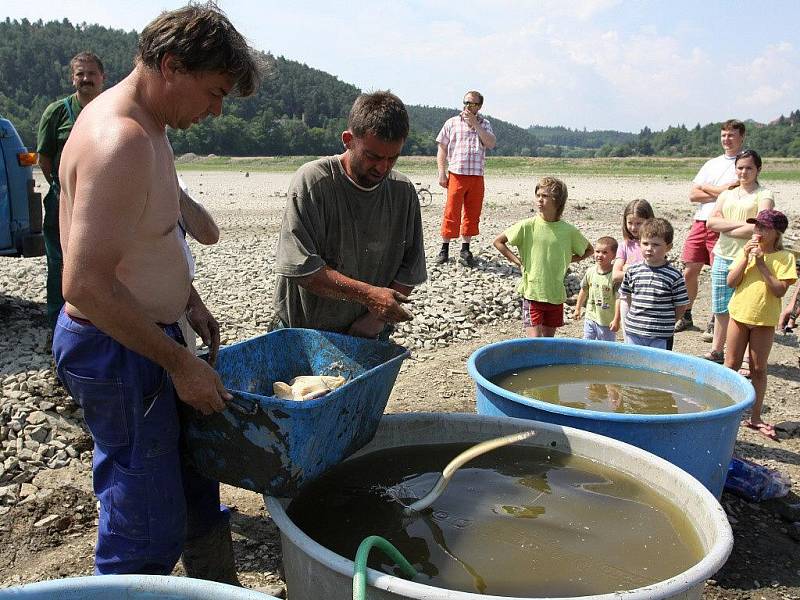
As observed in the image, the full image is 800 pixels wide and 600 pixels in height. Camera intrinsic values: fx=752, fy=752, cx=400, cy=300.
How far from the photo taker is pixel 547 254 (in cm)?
514

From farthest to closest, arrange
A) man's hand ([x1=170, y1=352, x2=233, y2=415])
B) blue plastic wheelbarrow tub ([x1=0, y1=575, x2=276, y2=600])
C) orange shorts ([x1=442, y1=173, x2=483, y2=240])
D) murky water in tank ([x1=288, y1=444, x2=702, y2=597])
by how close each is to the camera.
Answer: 1. orange shorts ([x1=442, y1=173, x2=483, y2=240])
2. murky water in tank ([x1=288, y1=444, x2=702, y2=597])
3. man's hand ([x1=170, y1=352, x2=233, y2=415])
4. blue plastic wheelbarrow tub ([x1=0, y1=575, x2=276, y2=600])

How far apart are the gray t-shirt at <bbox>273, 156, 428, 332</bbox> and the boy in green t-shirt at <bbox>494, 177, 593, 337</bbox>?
208cm

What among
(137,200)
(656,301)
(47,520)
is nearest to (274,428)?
(137,200)

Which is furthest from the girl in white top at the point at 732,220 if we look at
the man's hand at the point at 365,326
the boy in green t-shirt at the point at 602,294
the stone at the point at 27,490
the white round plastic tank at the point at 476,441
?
the stone at the point at 27,490

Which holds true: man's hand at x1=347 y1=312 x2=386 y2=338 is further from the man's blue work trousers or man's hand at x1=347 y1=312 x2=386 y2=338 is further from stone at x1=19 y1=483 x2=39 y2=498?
stone at x1=19 y1=483 x2=39 y2=498

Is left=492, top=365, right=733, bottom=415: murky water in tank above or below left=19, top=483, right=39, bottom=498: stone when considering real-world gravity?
above

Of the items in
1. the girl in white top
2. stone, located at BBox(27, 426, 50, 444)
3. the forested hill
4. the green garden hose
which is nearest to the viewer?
the green garden hose

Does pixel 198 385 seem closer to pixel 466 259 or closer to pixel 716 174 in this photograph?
pixel 716 174

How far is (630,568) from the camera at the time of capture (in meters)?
2.20

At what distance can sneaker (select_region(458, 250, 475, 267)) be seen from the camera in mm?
8875

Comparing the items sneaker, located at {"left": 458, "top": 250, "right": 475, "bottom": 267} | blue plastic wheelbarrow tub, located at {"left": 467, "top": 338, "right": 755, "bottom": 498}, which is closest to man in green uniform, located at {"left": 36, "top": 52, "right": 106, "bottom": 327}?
blue plastic wheelbarrow tub, located at {"left": 467, "top": 338, "right": 755, "bottom": 498}

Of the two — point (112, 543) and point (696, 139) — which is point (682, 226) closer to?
point (112, 543)

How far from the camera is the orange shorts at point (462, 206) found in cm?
881

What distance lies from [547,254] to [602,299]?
0.51 m
